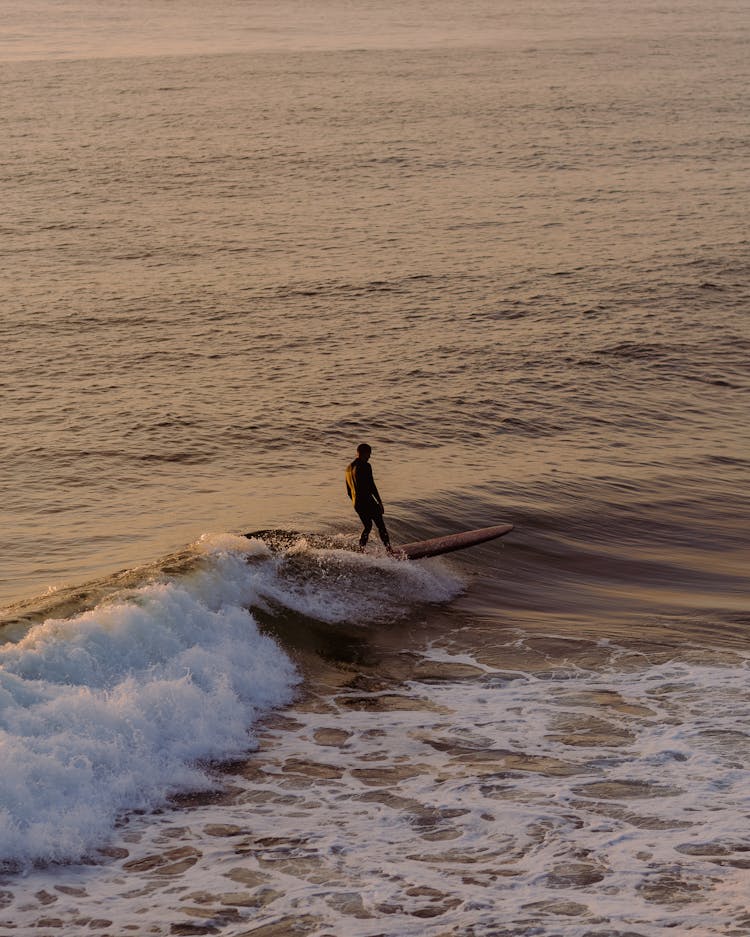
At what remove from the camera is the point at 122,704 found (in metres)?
12.5

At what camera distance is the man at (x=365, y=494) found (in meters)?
16.6

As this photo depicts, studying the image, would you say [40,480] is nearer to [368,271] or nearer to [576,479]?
[576,479]

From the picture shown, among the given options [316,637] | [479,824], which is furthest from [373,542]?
[479,824]

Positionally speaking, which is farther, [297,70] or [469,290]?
[297,70]

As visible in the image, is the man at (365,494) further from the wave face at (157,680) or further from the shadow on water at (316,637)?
the shadow on water at (316,637)

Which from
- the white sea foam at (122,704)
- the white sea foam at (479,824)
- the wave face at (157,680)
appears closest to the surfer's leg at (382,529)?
the wave face at (157,680)

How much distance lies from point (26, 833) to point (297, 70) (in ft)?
181

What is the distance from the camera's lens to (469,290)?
30734 millimetres

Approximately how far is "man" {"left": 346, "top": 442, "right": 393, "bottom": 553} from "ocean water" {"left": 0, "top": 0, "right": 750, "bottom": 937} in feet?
1.55

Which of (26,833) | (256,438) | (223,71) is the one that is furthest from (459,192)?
(26,833)

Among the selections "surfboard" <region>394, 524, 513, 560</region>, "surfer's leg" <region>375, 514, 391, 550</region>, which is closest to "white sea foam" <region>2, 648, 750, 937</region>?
"surfer's leg" <region>375, 514, 391, 550</region>

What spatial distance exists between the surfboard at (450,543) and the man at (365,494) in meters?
0.40

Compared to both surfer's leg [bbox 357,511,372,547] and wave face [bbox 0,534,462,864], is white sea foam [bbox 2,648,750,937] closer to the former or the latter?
wave face [bbox 0,534,462,864]

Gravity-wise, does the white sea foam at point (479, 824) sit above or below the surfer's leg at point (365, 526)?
below
